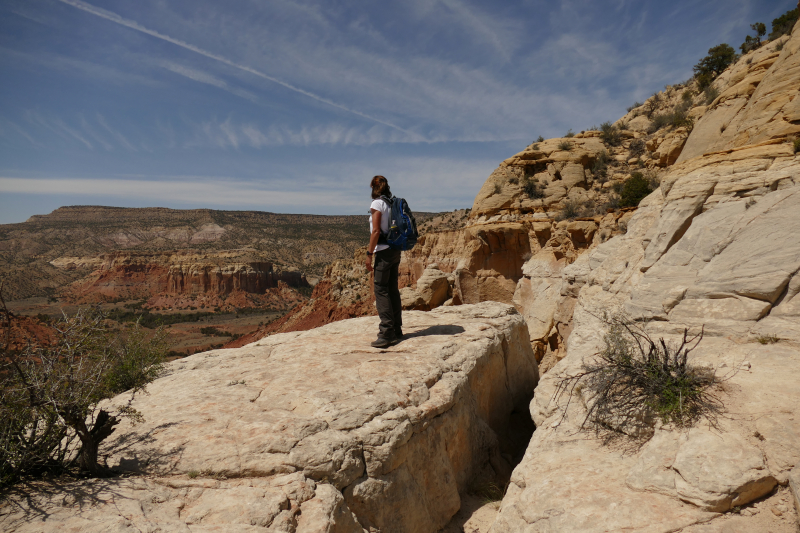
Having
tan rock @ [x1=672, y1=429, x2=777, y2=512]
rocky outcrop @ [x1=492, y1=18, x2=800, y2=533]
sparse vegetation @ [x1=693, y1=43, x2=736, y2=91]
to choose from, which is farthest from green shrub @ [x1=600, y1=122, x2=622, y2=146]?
tan rock @ [x1=672, y1=429, x2=777, y2=512]

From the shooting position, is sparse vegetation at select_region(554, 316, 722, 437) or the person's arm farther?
the person's arm

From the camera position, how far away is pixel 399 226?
529cm

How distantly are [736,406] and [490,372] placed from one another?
9.85 feet

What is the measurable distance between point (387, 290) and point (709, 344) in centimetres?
377

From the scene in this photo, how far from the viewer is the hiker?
5.21m

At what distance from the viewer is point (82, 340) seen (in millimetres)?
3105

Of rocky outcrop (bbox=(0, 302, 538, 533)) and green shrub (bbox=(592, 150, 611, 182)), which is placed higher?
green shrub (bbox=(592, 150, 611, 182))

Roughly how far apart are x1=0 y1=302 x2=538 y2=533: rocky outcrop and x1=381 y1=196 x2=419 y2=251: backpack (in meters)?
1.46

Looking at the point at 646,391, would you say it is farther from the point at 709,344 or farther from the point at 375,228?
the point at 375,228

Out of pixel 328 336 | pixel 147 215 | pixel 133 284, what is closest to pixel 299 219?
pixel 147 215

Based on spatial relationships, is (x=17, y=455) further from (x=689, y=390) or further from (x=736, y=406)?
(x=736, y=406)

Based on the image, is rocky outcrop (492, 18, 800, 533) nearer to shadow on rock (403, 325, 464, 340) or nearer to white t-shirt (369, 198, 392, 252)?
shadow on rock (403, 325, 464, 340)

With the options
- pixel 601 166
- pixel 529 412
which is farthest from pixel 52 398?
pixel 601 166

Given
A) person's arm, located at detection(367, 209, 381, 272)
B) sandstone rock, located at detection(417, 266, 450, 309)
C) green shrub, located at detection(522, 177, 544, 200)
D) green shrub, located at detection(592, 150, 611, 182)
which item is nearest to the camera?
person's arm, located at detection(367, 209, 381, 272)
